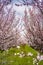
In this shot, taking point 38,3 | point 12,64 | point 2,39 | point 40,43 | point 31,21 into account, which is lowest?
point 12,64

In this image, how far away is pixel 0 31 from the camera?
567 inches

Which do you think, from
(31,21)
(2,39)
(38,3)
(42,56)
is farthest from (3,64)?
(38,3)

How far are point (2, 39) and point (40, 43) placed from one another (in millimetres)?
4081

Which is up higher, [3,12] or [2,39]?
[3,12]

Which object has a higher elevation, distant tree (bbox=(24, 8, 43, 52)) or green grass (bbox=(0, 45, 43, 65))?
distant tree (bbox=(24, 8, 43, 52))

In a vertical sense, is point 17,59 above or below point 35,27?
below

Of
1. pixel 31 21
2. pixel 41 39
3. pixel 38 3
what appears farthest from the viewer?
pixel 31 21

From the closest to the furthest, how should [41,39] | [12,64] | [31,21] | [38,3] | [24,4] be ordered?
[24,4] < [38,3] < [41,39] < [31,21] < [12,64]

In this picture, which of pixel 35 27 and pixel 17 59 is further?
pixel 17 59

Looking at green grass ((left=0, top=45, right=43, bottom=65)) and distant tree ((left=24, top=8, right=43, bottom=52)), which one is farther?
green grass ((left=0, top=45, right=43, bottom=65))

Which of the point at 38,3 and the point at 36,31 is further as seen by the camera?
the point at 36,31

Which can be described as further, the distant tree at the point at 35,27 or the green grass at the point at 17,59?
the green grass at the point at 17,59

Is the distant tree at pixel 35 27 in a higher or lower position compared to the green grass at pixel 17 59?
higher

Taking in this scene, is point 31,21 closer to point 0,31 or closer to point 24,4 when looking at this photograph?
point 0,31
